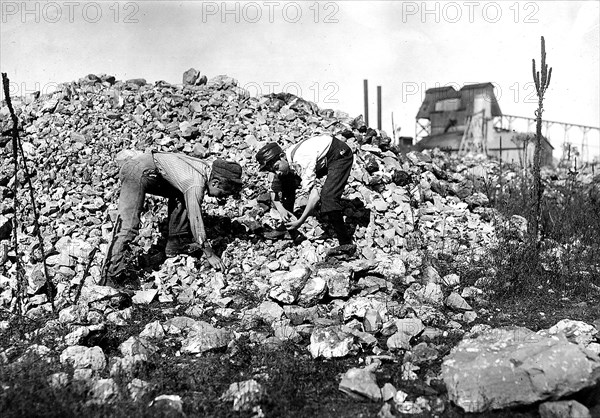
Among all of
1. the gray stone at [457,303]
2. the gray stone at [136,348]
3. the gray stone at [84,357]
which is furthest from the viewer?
the gray stone at [457,303]

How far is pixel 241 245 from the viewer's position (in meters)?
6.24

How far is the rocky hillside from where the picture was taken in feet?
13.5

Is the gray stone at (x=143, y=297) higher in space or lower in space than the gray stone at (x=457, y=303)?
higher

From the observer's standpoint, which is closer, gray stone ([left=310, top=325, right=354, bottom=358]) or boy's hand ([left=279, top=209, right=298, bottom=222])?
gray stone ([left=310, top=325, right=354, bottom=358])

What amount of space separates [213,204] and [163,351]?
3.00 m

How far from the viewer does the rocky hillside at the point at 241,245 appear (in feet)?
13.5

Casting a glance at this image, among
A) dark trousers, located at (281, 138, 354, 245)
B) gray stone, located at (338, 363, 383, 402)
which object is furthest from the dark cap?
gray stone, located at (338, 363, 383, 402)

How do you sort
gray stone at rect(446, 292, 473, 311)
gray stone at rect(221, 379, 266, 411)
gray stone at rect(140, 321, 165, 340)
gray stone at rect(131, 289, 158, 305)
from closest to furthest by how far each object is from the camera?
1. gray stone at rect(221, 379, 266, 411)
2. gray stone at rect(140, 321, 165, 340)
3. gray stone at rect(446, 292, 473, 311)
4. gray stone at rect(131, 289, 158, 305)

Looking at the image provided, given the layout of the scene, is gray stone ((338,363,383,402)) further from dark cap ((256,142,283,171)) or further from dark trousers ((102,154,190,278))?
dark trousers ((102,154,190,278))

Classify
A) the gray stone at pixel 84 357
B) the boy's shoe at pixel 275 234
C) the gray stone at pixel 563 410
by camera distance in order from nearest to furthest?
the gray stone at pixel 563 410 → the gray stone at pixel 84 357 → the boy's shoe at pixel 275 234

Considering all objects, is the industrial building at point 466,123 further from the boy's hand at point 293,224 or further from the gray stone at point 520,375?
the gray stone at point 520,375

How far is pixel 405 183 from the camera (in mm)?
7586

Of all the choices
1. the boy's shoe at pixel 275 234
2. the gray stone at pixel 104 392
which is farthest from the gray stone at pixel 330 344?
the boy's shoe at pixel 275 234

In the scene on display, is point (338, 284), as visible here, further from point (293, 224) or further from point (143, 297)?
point (143, 297)
